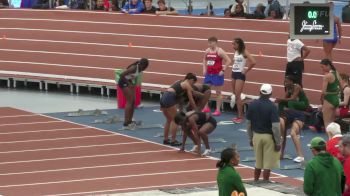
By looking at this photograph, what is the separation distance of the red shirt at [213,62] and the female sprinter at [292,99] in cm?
398

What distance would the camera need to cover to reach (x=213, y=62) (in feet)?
79.0

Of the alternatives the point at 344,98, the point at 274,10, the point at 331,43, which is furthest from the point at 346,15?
the point at 344,98

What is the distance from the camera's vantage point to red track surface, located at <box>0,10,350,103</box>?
26.4m

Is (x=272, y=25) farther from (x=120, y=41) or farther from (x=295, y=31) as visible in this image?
(x=295, y=31)

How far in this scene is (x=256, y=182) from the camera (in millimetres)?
17516

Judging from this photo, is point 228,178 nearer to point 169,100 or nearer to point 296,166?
point 296,166

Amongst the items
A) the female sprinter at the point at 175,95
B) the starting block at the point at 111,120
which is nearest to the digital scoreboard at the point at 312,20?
the female sprinter at the point at 175,95

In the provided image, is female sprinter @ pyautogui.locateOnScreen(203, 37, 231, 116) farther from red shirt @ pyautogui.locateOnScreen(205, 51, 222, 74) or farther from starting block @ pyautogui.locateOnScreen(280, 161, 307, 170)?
starting block @ pyautogui.locateOnScreen(280, 161, 307, 170)

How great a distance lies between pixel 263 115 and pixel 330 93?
153 inches

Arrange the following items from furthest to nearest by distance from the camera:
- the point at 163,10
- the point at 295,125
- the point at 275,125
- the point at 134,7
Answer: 1. the point at 134,7
2. the point at 163,10
3. the point at 295,125
4. the point at 275,125

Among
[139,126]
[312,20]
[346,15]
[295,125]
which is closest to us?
[295,125]

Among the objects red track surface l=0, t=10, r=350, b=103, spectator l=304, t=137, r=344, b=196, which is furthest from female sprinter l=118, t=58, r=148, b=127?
spectator l=304, t=137, r=344, b=196

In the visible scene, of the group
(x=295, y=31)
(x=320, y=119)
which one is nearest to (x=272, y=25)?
(x=320, y=119)

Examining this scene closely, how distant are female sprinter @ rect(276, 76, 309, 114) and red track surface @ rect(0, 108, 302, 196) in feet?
4.86
